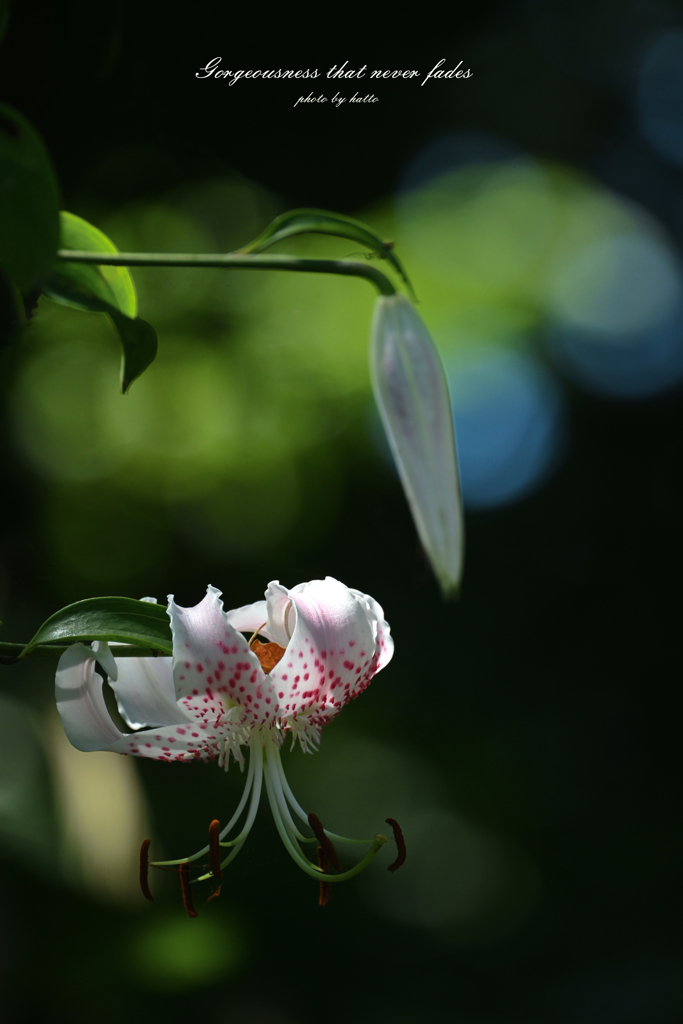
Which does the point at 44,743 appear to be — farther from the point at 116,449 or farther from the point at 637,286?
the point at 637,286

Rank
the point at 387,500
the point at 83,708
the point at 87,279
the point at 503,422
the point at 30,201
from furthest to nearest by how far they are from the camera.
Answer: the point at 503,422 < the point at 387,500 < the point at 83,708 < the point at 87,279 < the point at 30,201

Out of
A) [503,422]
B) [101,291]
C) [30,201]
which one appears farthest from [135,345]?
[503,422]

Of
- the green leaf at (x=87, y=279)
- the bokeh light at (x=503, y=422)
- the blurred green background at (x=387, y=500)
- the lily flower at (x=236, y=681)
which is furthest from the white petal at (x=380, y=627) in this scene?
the bokeh light at (x=503, y=422)

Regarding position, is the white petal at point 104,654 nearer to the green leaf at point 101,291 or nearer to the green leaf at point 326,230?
the green leaf at point 101,291

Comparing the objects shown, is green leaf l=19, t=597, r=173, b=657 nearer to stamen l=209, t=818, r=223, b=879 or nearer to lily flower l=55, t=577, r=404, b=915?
lily flower l=55, t=577, r=404, b=915

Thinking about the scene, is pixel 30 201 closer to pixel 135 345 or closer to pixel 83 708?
pixel 135 345

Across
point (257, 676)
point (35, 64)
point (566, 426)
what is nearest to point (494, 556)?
A: point (566, 426)

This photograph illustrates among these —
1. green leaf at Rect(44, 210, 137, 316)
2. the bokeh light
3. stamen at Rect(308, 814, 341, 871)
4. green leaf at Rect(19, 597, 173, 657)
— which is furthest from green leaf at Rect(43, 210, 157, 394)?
the bokeh light
